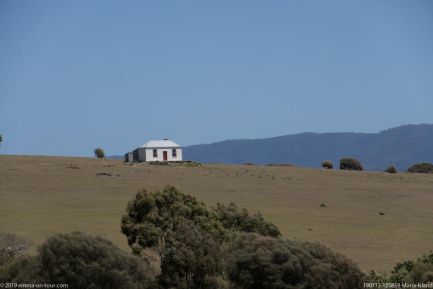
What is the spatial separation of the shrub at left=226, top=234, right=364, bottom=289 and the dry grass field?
31.4 feet

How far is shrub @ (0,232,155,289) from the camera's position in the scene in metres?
27.5

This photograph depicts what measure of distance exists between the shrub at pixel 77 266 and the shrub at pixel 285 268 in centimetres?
349

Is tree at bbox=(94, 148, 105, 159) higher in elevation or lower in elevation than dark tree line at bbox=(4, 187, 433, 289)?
higher

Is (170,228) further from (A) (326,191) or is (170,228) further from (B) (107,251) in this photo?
(A) (326,191)

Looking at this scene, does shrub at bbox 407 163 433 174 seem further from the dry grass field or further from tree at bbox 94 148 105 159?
tree at bbox 94 148 105 159

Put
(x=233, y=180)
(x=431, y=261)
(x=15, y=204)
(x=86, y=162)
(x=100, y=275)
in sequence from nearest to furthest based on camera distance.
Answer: (x=100, y=275)
(x=431, y=261)
(x=15, y=204)
(x=233, y=180)
(x=86, y=162)

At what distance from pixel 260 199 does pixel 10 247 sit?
104ft

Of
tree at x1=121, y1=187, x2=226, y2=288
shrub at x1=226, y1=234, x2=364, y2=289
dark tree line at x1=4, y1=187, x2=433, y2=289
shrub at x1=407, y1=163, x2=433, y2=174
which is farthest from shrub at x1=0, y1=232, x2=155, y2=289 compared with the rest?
shrub at x1=407, y1=163, x2=433, y2=174

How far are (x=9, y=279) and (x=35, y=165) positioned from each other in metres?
52.6

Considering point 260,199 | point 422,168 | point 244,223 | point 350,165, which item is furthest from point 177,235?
point 422,168

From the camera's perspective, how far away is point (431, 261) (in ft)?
111

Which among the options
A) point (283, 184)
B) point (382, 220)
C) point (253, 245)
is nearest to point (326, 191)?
point (283, 184)

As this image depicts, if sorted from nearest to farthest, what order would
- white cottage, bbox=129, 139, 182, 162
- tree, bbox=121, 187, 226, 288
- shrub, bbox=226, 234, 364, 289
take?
1. shrub, bbox=226, 234, 364, 289
2. tree, bbox=121, 187, 226, 288
3. white cottage, bbox=129, 139, 182, 162

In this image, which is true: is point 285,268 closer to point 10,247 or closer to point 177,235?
point 177,235
